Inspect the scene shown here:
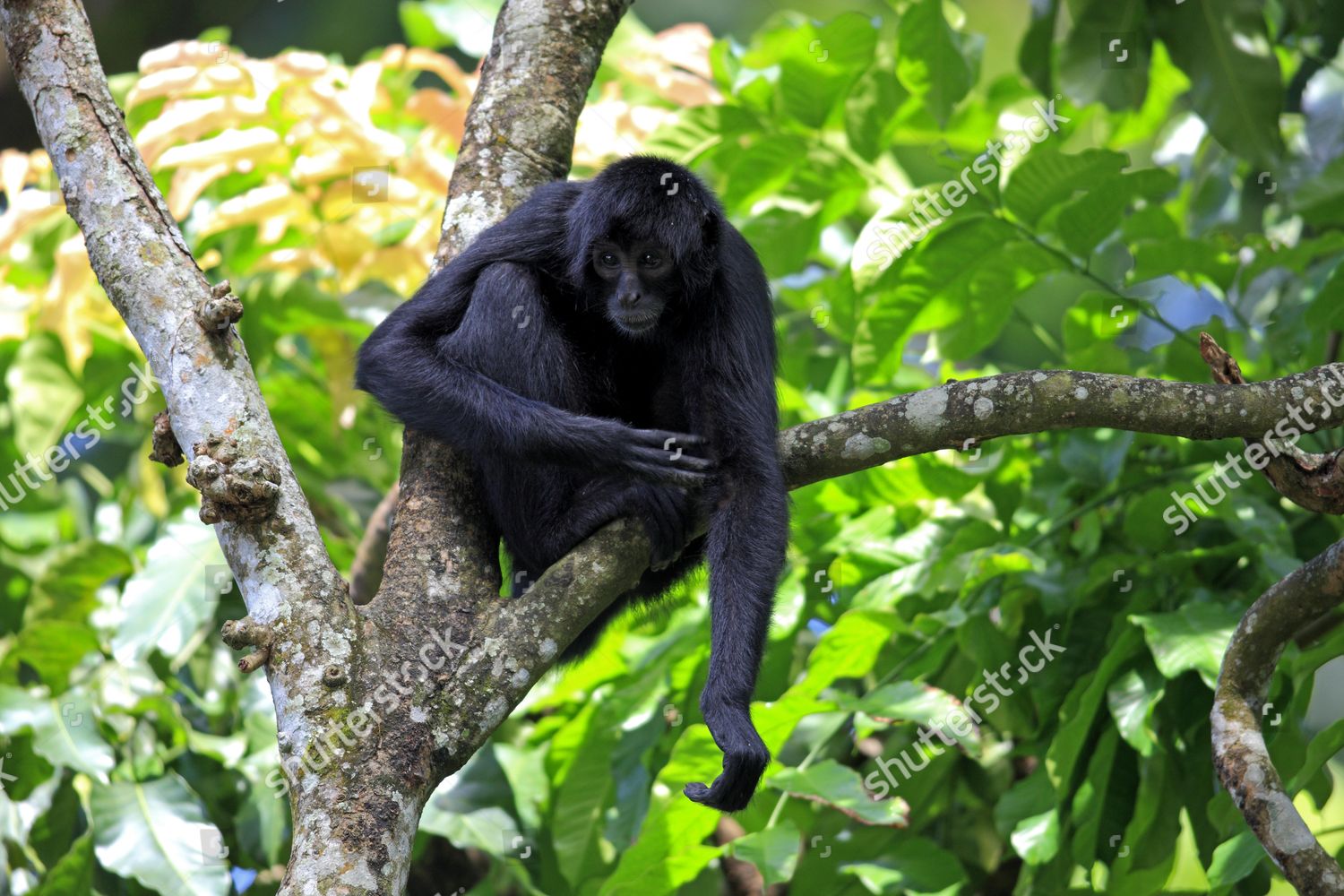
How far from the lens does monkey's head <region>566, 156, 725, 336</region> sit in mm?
4555

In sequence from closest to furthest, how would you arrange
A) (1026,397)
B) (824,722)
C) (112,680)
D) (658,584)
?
(1026,397) < (658,584) < (824,722) < (112,680)

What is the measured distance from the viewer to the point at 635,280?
15.4 ft

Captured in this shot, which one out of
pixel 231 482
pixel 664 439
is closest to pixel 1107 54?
pixel 664 439

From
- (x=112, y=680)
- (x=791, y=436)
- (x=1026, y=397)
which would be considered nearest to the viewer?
(x=1026, y=397)

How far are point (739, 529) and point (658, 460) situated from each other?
373 millimetres

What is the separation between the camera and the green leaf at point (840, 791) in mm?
4238

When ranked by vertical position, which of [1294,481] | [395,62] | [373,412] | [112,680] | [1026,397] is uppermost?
[395,62]

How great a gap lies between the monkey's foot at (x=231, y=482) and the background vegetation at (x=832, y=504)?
1.85 m

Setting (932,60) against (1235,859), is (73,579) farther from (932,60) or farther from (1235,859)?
(1235,859)

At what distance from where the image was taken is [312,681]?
3.24 metres

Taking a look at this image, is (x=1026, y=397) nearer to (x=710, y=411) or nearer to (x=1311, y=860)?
(x=710, y=411)

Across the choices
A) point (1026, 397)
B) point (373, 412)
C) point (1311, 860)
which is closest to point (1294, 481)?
point (1026, 397)

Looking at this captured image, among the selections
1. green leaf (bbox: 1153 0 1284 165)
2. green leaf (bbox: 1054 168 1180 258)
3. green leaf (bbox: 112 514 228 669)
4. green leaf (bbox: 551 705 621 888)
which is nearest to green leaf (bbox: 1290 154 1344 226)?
green leaf (bbox: 1153 0 1284 165)

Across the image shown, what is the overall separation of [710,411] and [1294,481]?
1.90 metres
